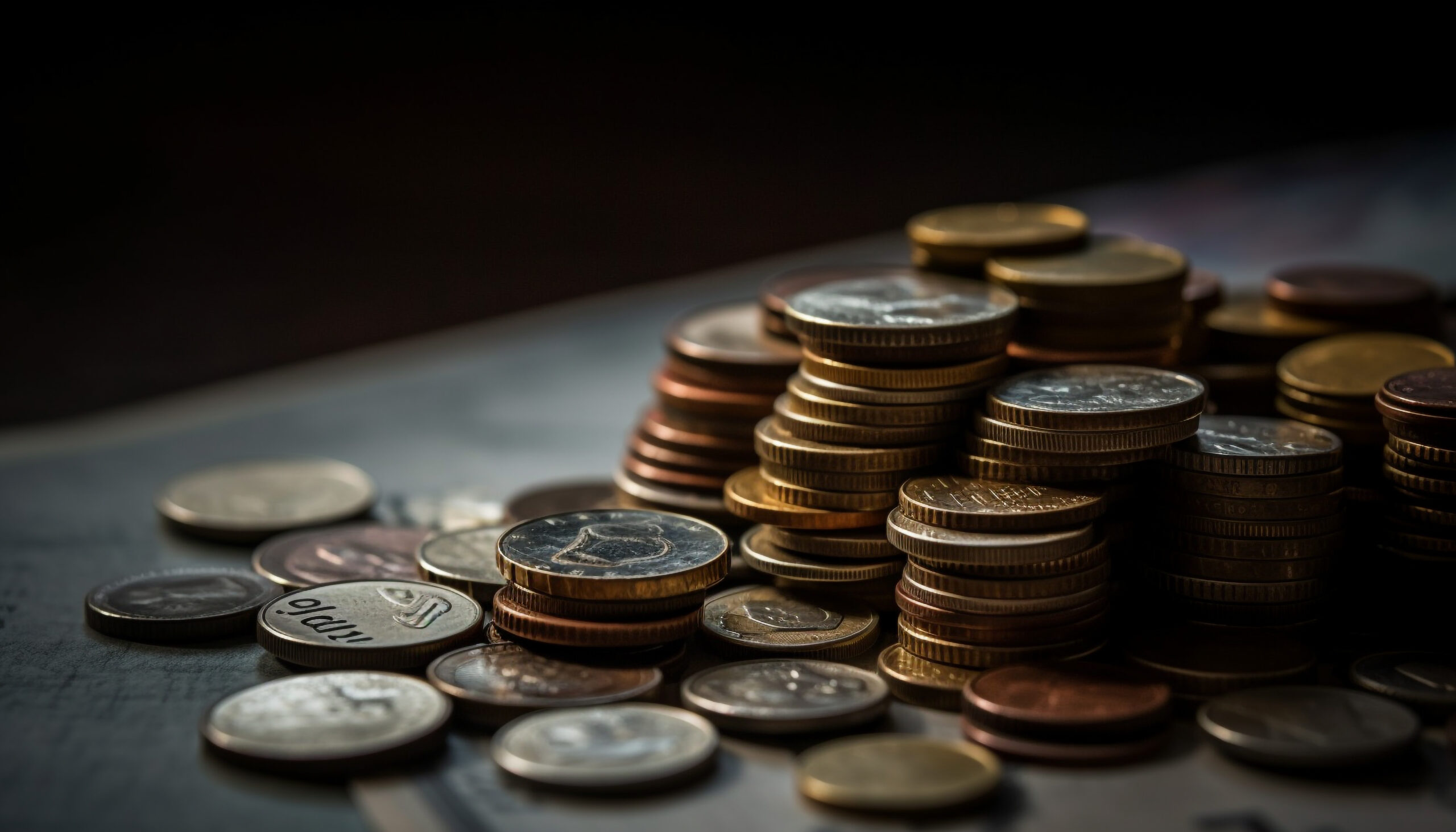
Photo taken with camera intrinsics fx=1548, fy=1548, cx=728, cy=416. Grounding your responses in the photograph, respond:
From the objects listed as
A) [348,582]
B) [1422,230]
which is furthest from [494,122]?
[348,582]

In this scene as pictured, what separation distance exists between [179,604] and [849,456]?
44.3 inches

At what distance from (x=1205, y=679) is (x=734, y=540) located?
2.99ft

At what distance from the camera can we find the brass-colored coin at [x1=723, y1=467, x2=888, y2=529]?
2469 mm

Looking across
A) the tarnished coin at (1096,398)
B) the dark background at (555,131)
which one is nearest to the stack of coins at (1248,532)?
the tarnished coin at (1096,398)

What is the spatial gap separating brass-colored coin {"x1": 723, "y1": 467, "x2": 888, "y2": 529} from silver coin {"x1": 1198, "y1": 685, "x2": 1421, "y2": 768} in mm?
602

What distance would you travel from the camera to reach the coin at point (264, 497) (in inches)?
118

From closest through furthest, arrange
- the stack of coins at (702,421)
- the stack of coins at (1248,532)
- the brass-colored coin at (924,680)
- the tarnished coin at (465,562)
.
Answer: the brass-colored coin at (924,680) < the stack of coins at (1248,532) < the tarnished coin at (465,562) < the stack of coins at (702,421)

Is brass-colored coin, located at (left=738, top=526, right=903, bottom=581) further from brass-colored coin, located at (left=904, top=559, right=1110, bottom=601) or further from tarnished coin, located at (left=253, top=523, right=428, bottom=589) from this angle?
tarnished coin, located at (left=253, top=523, right=428, bottom=589)

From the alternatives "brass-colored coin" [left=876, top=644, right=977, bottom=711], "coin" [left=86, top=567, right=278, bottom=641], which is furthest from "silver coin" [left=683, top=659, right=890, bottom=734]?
"coin" [left=86, top=567, right=278, bottom=641]

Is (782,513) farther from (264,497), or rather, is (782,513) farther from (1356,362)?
(264,497)

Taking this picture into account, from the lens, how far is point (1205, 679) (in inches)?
85.7

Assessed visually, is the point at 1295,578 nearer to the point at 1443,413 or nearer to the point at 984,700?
the point at 1443,413

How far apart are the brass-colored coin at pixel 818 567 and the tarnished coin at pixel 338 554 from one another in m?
0.65

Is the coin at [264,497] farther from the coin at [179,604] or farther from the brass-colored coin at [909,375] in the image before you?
the brass-colored coin at [909,375]
